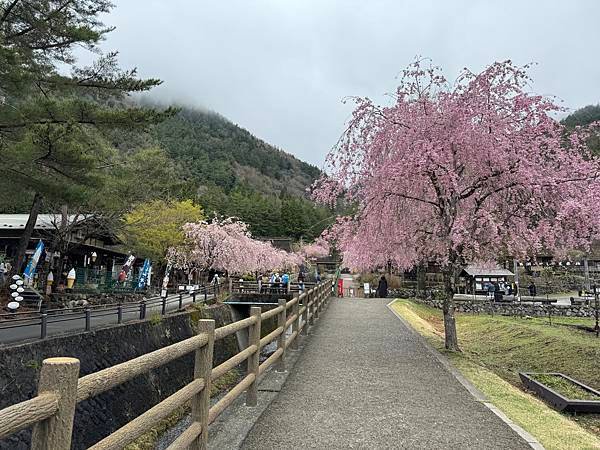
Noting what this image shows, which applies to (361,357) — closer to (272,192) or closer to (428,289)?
(428,289)

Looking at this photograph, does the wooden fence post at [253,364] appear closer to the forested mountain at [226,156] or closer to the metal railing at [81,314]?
the metal railing at [81,314]

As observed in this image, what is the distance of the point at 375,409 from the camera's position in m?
5.53

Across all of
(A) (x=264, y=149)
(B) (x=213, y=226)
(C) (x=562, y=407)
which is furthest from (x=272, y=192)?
(C) (x=562, y=407)

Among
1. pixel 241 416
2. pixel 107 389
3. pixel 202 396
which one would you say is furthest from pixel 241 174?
pixel 107 389

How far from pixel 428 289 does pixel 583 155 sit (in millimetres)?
25091

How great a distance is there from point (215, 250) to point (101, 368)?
26955 millimetres

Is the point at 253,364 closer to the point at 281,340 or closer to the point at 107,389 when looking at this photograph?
the point at 281,340

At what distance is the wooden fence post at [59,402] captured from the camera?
1.64 meters

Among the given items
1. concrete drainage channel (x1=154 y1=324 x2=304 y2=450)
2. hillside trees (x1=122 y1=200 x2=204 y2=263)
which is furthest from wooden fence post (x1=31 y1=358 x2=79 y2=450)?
hillside trees (x1=122 y1=200 x2=204 y2=263)

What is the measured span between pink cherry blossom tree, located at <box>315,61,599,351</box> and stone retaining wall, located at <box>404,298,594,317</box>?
56.1ft

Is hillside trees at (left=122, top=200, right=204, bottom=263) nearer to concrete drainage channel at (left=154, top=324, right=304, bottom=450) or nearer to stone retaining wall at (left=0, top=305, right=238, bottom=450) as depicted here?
stone retaining wall at (left=0, top=305, right=238, bottom=450)

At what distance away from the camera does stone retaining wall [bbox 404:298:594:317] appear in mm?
25000

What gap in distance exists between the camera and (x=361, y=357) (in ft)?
29.9

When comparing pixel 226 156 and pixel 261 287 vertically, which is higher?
pixel 226 156
